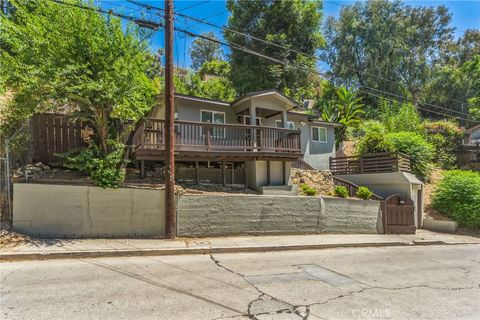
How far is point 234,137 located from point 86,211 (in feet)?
23.1

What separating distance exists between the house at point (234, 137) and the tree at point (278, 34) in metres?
10.9

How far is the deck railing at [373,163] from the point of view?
15710mm

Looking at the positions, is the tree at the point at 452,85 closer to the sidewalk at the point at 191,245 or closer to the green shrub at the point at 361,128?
the green shrub at the point at 361,128

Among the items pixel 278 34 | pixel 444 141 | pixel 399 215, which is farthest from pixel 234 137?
pixel 444 141

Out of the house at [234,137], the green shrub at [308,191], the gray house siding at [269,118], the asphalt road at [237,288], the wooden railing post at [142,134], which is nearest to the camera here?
the asphalt road at [237,288]

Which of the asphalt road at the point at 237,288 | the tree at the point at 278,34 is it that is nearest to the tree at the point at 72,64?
the asphalt road at the point at 237,288

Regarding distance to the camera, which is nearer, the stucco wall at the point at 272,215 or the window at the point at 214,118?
the stucco wall at the point at 272,215

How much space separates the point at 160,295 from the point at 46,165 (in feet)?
27.4

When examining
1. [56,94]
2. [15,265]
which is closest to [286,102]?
[56,94]

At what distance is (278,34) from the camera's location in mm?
26859

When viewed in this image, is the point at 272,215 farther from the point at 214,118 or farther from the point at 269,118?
the point at 269,118

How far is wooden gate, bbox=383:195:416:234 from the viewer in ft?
45.2

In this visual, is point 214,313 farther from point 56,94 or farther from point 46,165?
point 46,165

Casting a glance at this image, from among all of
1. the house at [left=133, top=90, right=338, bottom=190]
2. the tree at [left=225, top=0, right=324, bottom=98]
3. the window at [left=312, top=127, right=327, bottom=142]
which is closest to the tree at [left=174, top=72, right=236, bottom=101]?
the tree at [left=225, top=0, right=324, bottom=98]
